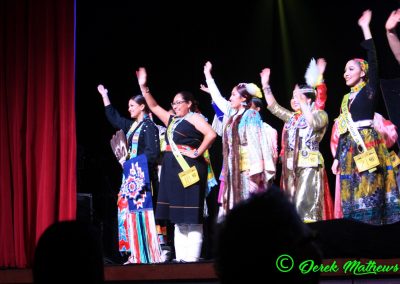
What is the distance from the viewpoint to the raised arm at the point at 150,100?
15.3 feet

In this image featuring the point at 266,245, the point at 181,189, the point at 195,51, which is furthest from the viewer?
the point at 195,51

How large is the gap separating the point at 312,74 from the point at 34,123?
219 cm

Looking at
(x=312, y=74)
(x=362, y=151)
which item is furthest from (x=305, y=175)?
(x=312, y=74)

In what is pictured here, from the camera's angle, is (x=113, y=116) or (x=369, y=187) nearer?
(x=369, y=187)

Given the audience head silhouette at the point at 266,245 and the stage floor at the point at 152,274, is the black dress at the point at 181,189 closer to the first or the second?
the stage floor at the point at 152,274

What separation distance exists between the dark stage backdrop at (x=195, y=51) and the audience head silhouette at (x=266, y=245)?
10.8 ft

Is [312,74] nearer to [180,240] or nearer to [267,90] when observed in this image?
[267,90]

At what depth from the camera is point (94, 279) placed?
1279 mm

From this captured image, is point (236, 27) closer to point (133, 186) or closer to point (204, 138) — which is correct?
point (204, 138)

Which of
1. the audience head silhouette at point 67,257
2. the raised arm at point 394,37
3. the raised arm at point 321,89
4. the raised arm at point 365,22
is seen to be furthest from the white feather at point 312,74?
the audience head silhouette at point 67,257

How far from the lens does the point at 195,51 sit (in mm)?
4613

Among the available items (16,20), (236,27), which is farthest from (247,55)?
(16,20)

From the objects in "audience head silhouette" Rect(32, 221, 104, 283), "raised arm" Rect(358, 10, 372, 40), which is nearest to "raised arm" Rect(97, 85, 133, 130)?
"raised arm" Rect(358, 10, 372, 40)

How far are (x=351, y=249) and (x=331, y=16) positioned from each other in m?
1.79
